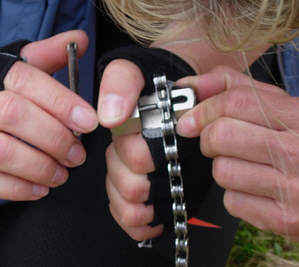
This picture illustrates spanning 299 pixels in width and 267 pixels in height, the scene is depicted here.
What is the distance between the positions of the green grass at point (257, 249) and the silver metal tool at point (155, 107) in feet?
2.45

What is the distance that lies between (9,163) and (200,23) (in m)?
0.47

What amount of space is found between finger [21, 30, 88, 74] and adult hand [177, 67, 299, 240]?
0.87 feet

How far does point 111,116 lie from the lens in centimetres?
62

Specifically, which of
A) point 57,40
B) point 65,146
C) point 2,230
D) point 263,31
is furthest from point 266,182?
point 2,230

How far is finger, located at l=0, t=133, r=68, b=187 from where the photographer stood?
2.30 ft

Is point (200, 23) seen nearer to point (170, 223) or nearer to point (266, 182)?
point (266, 182)

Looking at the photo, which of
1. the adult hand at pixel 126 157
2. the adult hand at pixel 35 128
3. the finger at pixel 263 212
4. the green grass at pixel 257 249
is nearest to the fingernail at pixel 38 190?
the adult hand at pixel 35 128

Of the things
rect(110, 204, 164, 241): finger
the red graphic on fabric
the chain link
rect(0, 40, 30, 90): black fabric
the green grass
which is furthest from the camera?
the green grass

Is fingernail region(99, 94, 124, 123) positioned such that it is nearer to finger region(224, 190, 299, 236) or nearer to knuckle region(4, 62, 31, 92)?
knuckle region(4, 62, 31, 92)

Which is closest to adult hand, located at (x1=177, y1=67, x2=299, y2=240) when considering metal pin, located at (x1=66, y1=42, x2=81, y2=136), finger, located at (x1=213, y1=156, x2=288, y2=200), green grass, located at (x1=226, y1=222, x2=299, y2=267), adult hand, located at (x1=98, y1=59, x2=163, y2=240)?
finger, located at (x1=213, y1=156, x2=288, y2=200)

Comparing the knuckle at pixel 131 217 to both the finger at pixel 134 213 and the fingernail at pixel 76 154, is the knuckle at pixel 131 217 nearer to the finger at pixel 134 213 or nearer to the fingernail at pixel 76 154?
the finger at pixel 134 213

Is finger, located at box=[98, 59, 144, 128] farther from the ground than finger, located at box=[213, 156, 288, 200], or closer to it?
farther from the ground

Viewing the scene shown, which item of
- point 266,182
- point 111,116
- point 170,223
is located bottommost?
point 170,223

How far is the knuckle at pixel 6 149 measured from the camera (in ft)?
2.28
